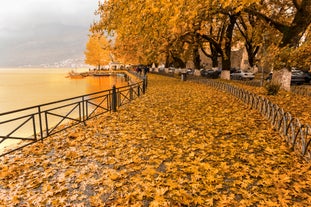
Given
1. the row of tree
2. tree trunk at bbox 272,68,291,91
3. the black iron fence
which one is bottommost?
the black iron fence

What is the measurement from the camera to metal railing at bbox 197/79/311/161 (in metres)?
5.75

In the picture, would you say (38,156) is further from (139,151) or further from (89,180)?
(139,151)

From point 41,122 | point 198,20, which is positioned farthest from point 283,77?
point 41,122

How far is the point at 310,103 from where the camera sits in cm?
1225

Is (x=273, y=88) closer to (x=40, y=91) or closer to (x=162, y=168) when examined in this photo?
(x=162, y=168)

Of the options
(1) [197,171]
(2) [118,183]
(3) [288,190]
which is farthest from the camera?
(1) [197,171]

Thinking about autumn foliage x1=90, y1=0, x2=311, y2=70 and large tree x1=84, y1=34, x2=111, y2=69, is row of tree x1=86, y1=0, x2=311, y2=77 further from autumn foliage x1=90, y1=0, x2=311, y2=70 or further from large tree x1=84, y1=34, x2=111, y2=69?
large tree x1=84, y1=34, x2=111, y2=69

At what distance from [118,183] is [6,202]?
90.5 inches

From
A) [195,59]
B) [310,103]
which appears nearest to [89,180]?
[310,103]

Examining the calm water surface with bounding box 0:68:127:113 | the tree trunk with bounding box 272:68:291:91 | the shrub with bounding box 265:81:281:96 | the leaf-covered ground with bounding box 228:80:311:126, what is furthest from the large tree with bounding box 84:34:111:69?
the leaf-covered ground with bounding box 228:80:311:126

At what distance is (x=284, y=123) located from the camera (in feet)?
23.1

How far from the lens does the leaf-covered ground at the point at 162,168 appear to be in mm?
4328

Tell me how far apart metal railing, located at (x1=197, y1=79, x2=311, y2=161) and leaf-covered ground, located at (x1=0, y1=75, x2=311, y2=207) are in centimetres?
28

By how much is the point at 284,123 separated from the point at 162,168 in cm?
441
